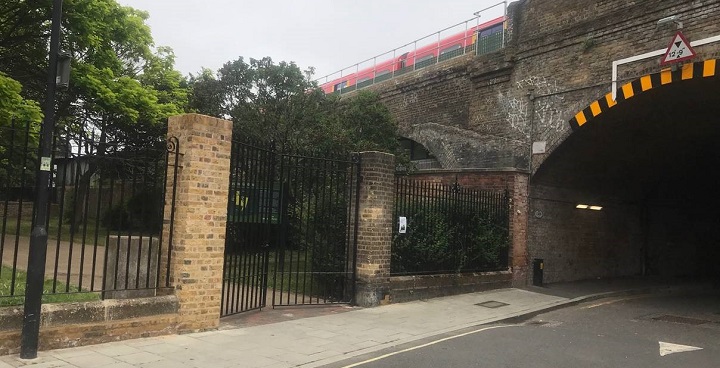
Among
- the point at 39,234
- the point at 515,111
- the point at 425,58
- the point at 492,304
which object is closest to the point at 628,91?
the point at 515,111

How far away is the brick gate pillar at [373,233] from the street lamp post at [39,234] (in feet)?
18.4

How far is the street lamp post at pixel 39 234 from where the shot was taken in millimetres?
5605

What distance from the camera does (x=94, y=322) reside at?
6375 mm

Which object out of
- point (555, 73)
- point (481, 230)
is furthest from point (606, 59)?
point (481, 230)

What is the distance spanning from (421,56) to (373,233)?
14815 mm

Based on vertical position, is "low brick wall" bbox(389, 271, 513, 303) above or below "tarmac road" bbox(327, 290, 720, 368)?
above

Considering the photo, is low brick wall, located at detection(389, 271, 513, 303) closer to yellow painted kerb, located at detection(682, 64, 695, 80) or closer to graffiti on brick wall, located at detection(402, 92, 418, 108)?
yellow painted kerb, located at detection(682, 64, 695, 80)

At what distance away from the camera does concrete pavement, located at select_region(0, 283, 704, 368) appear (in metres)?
5.96

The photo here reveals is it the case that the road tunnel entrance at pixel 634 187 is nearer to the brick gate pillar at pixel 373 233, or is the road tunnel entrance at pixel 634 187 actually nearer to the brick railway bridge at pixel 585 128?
the brick railway bridge at pixel 585 128

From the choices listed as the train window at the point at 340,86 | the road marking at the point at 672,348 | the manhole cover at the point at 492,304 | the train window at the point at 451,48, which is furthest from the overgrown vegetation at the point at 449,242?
the train window at the point at 340,86

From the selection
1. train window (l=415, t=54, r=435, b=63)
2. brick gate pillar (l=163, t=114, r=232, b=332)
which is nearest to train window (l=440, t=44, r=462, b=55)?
train window (l=415, t=54, r=435, b=63)

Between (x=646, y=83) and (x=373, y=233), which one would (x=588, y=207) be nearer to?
(x=646, y=83)

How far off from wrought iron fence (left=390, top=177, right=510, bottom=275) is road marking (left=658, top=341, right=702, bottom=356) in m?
4.90

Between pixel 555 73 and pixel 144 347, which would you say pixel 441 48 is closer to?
pixel 555 73
